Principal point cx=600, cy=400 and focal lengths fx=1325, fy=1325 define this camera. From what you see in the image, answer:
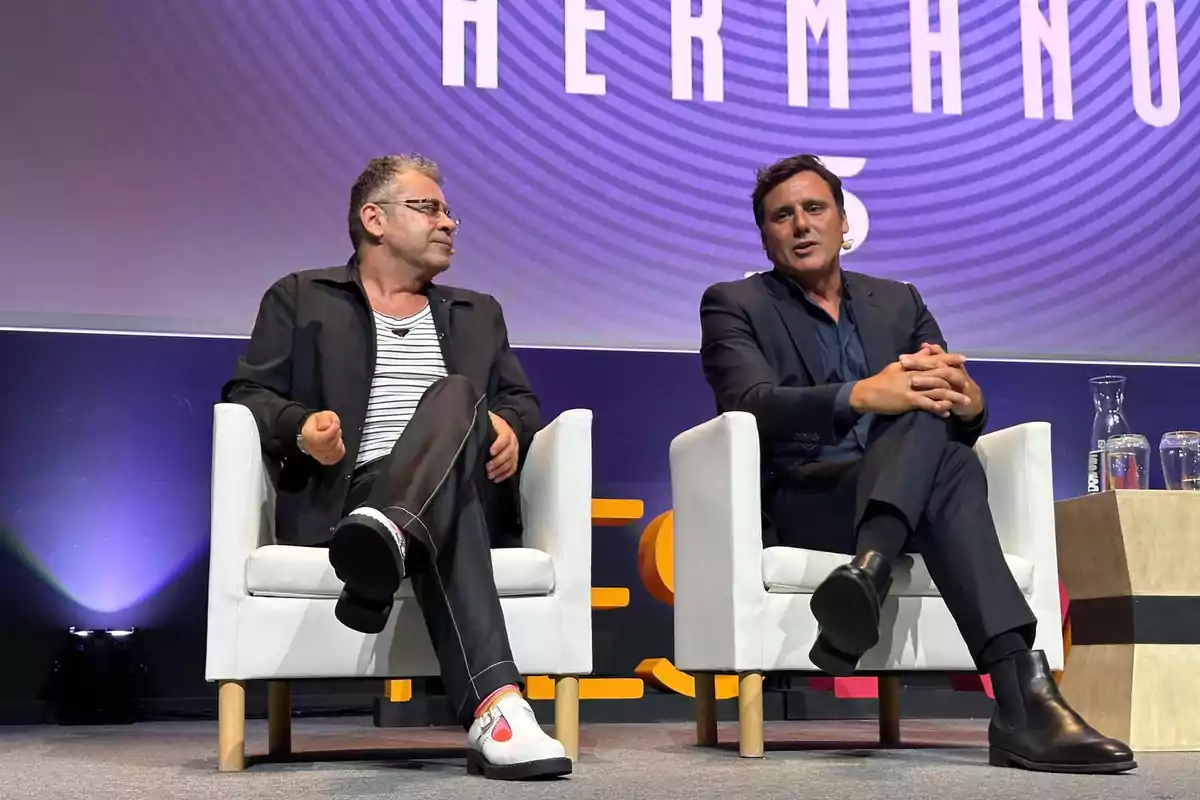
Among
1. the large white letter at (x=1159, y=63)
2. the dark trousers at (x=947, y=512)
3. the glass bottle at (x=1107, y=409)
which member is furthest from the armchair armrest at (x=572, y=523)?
the large white letter at (x=1159, y=63)

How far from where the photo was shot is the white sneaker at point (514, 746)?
1.84 meters

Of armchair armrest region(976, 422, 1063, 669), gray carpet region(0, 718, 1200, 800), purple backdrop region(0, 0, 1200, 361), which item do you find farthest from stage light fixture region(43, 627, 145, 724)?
armchair armrest region(976, 422, 1063, 669)

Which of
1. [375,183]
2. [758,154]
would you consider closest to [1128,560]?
[375,183]

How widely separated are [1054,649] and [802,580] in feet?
1.60

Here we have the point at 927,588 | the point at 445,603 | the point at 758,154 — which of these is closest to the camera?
the point at 445,603

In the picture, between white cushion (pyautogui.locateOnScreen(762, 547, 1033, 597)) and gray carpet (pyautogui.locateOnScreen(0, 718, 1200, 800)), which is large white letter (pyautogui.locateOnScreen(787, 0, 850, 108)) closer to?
gray carpet (pyautogui.locateOnScreen(0, 718, 1200, 800))

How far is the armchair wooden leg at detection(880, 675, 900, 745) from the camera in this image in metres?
2.73

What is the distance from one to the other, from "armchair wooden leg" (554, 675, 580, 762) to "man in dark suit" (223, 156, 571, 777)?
293 mm

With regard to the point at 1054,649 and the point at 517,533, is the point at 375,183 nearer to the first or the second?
the point at 517,533

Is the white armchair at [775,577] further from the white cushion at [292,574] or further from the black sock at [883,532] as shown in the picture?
the white cushion at [292,574]

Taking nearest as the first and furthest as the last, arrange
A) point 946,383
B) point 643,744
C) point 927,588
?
point 946,383 → point 927,588 → point 643,744

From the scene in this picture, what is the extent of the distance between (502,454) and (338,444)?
29 centimetres

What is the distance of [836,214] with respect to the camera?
2.71 m

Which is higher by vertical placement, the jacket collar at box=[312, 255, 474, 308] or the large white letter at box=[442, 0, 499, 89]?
the large white letter at box=[442, 0, 499, 89]
